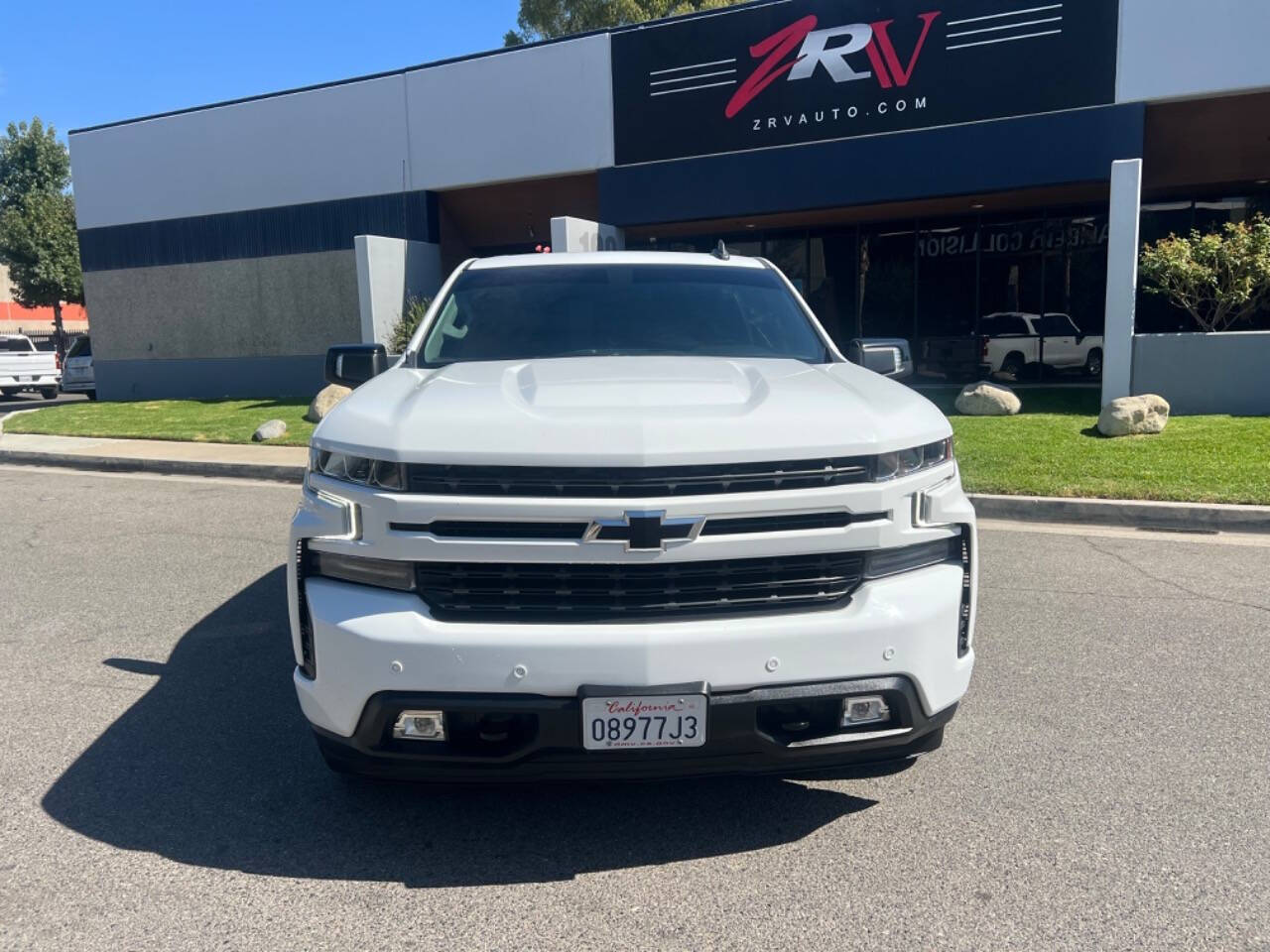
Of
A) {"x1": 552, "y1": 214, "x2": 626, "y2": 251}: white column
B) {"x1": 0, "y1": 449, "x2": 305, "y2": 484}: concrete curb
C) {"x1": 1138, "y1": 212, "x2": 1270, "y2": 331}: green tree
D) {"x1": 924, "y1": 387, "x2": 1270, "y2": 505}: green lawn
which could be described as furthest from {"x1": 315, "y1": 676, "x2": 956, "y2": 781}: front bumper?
{"x1": 552, "y1": 214, "x2": 626, "y2": 251}: white column

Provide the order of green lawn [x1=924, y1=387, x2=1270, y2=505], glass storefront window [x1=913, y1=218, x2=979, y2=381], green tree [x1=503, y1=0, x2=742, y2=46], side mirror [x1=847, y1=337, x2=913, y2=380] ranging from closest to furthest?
side mirror [x1=847, y1=337, x2=913, y2=380]
green lawn [x1=924, y1=387, x2=1270, y2=505]
glass storefront window [x1=913, y1=218, x2=979, y2=381]
green tree [x1=503, y1=0, x2=742, y2=46]

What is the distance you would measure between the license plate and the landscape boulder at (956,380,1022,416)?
35.6 feet

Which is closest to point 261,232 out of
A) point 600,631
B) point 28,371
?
point 28,371

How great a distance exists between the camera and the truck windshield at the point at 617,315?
4.16 meters

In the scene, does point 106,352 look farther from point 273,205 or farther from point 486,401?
point 486,401

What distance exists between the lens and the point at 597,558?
2695 millimetres

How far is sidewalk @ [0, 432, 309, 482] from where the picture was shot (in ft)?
37.8

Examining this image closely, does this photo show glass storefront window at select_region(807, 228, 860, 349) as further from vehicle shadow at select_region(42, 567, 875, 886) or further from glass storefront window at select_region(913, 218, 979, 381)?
vehicle shadow at select_region(42, 567, 875, 886)

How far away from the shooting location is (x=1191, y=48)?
13164mm

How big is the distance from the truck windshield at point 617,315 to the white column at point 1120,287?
971cm

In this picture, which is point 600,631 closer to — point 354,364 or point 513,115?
point 354,364

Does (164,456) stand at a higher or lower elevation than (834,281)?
lower

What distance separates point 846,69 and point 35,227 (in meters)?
33.1

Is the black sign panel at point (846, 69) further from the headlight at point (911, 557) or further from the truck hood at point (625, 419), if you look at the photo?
the headlight at point (911, 557)
